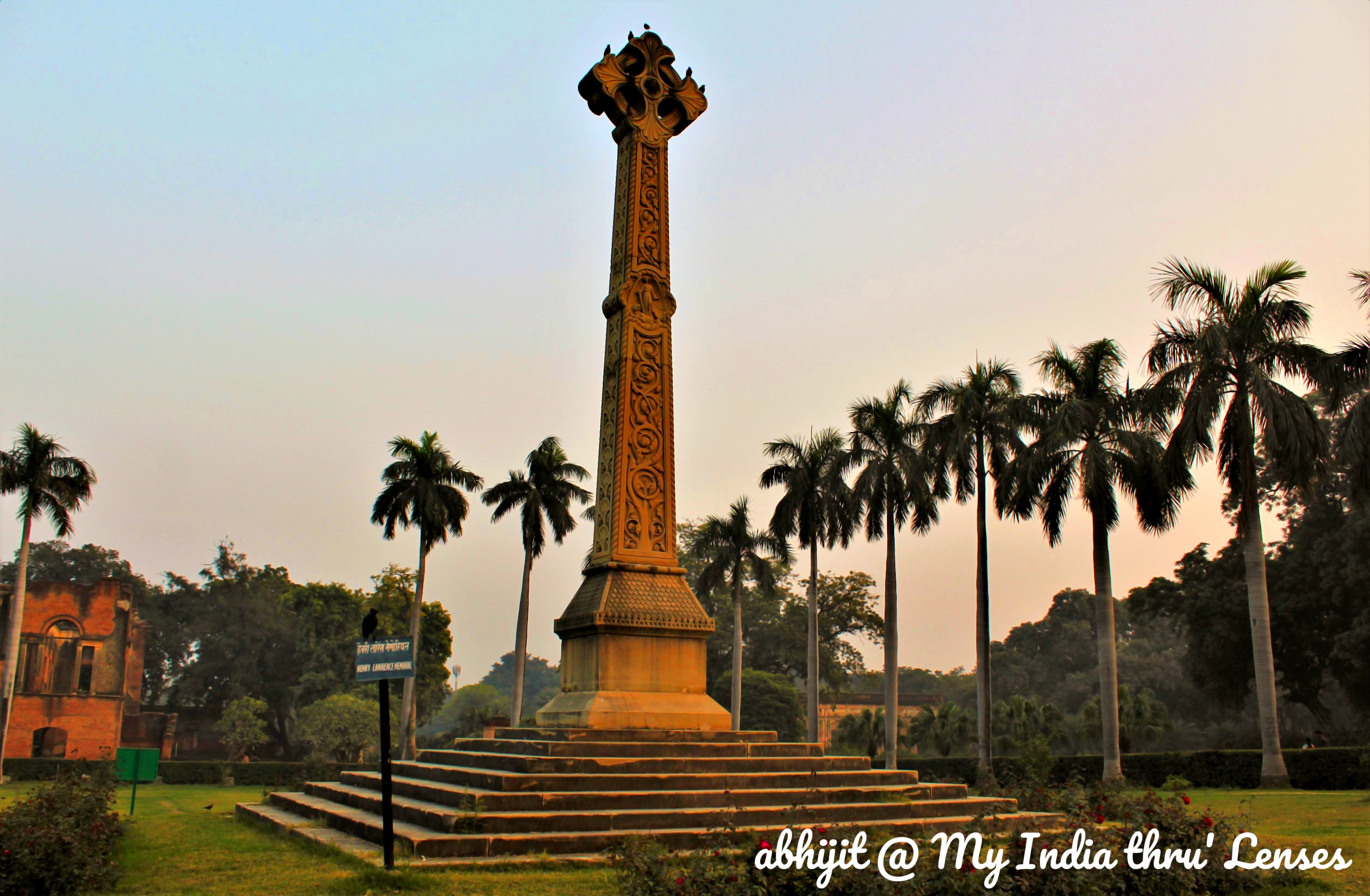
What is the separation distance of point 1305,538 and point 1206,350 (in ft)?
55.1

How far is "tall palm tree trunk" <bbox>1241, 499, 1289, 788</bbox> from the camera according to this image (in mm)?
21297

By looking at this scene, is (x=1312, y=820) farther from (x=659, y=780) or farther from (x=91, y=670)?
(x=91, y=670)

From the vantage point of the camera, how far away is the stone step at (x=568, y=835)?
28.3 ft

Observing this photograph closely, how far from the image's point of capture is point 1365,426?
63.2ft

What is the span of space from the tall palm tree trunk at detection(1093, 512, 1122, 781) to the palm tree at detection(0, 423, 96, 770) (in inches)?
1322

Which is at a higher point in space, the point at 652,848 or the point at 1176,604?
the point at 1176,604

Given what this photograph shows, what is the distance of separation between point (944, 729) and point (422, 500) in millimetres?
22776

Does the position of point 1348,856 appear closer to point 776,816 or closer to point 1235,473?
point 776,816

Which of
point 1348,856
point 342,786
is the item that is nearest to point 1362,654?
point 1348,856

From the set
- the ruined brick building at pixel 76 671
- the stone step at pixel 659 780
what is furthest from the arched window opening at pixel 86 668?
the stone step at pixel 659 780

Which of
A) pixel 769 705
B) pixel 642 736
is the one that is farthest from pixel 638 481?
pixel 769 705

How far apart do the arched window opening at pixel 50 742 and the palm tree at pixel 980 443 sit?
4345 cm

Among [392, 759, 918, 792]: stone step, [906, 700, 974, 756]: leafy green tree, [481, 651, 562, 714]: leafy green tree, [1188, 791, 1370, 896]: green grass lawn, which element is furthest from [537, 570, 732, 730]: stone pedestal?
[481, 651, 562, 714]: leafy green tree

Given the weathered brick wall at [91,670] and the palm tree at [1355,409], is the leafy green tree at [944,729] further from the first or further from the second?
the weathered brick wall at [91,670]
